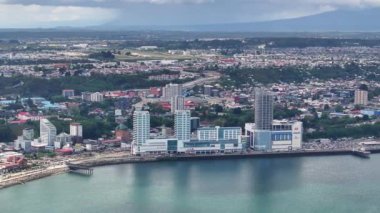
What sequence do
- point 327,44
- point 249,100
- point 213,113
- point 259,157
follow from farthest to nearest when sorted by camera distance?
point 327,44 < point 249,100 < point 213,113 < point 259,157

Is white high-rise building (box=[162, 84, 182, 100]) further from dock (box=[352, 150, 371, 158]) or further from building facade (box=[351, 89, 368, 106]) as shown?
dock (box=[352, 150, 371, 158])

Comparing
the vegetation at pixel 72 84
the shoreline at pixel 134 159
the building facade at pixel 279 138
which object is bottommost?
the shoreline at pixel 134 159

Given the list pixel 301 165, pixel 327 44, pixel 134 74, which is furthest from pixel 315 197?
pixel 327 44

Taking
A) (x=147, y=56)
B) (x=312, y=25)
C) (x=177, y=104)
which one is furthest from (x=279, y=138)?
(x=312, y=25)

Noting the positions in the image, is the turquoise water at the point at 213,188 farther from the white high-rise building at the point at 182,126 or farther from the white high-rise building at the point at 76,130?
the white high-rise building at the point at 76,130

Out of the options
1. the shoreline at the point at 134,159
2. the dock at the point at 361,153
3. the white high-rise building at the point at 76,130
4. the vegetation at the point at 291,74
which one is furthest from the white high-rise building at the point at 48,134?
the vegetation at the point at 291,74

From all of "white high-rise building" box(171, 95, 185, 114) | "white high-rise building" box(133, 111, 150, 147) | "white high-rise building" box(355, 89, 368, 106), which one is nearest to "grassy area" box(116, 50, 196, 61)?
"white high-rise building" box(355, 89, 368, 106)

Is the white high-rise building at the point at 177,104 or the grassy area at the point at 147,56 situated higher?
the grassy area at the point at 147,56

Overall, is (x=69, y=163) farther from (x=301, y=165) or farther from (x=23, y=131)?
(x=301, y=165)
